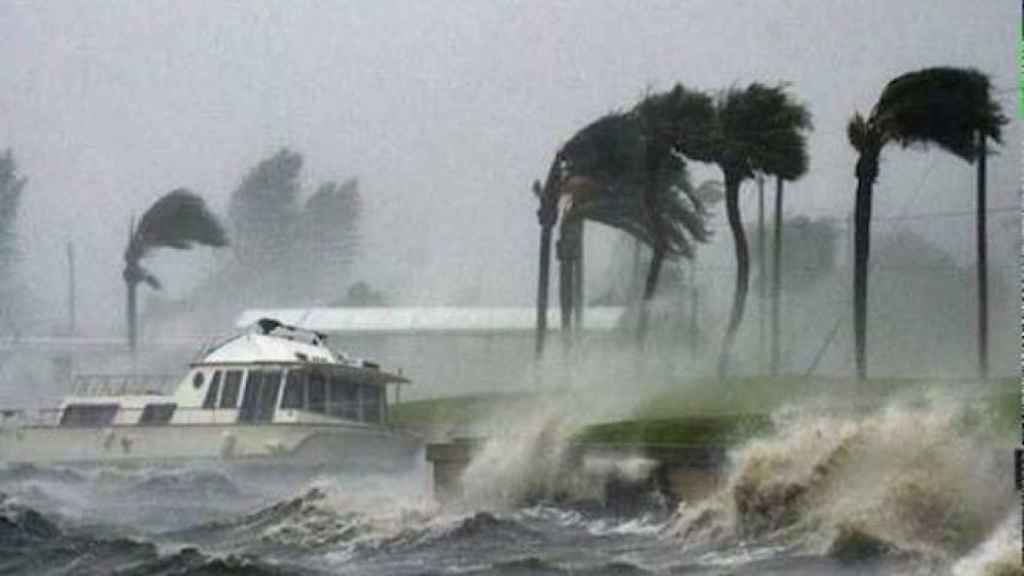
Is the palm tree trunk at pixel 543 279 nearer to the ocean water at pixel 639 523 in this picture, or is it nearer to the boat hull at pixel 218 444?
the boat hull at pixel 218 444

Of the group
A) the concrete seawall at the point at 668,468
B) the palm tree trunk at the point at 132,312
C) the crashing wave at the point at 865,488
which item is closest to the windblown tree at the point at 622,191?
the palm tree trunk at the point at 132,312

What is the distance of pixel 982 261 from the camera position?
37281mm

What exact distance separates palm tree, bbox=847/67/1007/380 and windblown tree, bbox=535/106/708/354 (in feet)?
41.9

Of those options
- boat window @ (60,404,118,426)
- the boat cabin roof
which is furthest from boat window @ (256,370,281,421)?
boat window @ (60,404,118,426)

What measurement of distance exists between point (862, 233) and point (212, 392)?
51.1 feet

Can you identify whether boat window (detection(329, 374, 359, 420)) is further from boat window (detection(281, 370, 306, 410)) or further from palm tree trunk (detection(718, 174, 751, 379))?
palm tree trunk (detection(718, 174, 751, 379))

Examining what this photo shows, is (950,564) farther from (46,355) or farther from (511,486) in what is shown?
(46,355)

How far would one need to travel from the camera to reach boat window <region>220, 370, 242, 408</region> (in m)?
42.7

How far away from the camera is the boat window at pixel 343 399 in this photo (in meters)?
43.2

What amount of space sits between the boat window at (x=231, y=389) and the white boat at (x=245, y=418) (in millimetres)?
23

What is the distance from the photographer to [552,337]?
71.6 m

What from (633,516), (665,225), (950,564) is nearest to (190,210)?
(665,225)

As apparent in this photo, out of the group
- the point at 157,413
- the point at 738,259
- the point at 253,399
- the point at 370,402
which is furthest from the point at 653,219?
the point at 157,413

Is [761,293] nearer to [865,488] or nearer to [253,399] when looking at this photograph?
[253,399]
